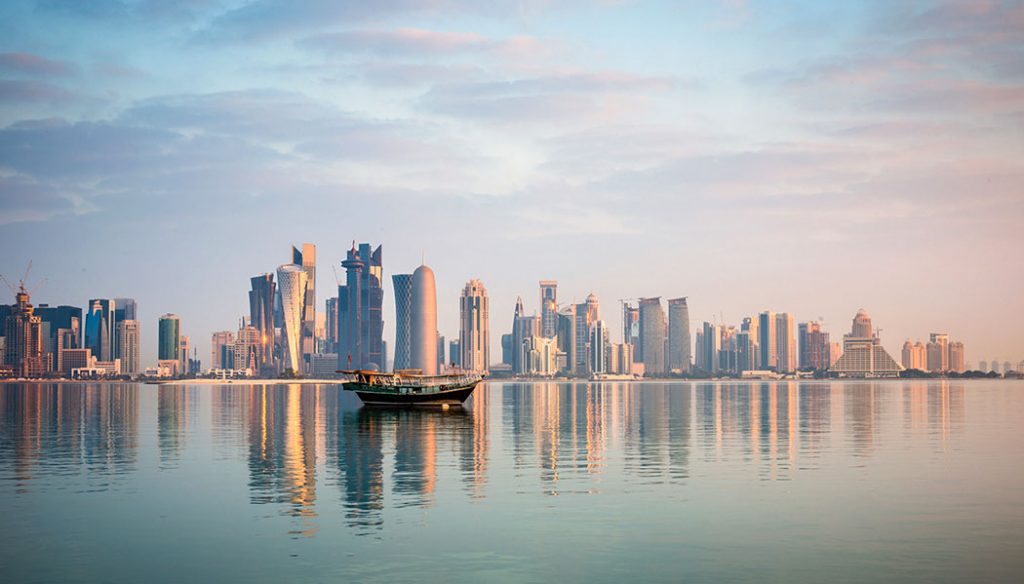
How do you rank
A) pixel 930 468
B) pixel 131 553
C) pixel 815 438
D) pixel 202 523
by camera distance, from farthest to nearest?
pixel 815 438
pixel 930 468
pixel 202 523
pixel 131 553

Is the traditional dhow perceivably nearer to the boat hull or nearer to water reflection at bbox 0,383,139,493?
the boat hull

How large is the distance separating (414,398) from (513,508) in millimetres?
114253

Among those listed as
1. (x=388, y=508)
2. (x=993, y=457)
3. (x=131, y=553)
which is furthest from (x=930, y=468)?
(x=131, y=553)

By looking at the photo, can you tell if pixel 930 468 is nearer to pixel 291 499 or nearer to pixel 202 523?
pixel 291 499

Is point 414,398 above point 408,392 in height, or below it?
below

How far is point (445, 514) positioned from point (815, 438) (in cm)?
5912

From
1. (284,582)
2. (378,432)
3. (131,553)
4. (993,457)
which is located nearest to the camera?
(284,582)

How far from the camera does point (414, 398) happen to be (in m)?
167

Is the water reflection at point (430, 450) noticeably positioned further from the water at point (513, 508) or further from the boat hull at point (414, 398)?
the boat hull at point (414, 398)

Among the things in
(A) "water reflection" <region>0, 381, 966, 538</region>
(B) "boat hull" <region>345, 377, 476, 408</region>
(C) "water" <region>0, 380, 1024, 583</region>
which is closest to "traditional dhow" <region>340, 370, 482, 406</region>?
(B) "boat hull" <region>345, 377, 476, 408</region>

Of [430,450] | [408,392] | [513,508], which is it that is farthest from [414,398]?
[513,508]

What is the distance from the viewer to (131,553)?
42.8 metres

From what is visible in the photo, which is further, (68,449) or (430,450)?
(68,449)

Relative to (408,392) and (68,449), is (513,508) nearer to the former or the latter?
(68,449)
